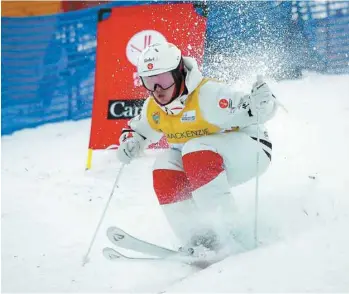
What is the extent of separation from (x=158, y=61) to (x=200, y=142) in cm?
61

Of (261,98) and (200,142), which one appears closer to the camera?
(261,98)

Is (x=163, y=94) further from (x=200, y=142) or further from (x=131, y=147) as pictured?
(x=131, y=147)

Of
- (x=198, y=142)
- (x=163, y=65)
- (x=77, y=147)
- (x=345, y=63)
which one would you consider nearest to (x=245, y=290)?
(x=198, y=142)

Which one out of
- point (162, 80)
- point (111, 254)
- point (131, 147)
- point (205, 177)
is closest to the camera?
point (205, 177)

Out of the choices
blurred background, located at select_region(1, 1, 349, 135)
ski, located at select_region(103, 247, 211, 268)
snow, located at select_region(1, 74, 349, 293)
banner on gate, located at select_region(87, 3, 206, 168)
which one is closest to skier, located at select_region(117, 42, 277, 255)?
ski, located at select_region(103, 247, 211, 268)

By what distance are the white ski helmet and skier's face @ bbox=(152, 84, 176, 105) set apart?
0.41 feet

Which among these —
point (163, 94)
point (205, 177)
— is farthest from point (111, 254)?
point (163, 94)

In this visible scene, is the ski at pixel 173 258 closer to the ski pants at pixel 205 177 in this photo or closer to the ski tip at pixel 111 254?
the ski tip at pixel 111 254

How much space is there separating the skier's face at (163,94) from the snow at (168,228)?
92 cm

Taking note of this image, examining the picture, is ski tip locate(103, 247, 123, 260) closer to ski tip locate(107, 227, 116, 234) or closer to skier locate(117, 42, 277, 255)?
ski tip locate(107, 227, 116, 234)

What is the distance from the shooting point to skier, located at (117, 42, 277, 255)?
3.50 m

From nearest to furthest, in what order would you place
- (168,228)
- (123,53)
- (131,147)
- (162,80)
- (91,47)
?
(162,80), (131,147), (168,228), (123,53), (91,47)

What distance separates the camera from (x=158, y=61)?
3.62 m

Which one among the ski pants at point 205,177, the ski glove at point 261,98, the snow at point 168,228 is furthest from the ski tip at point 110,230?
the ski glove at point 261,98
